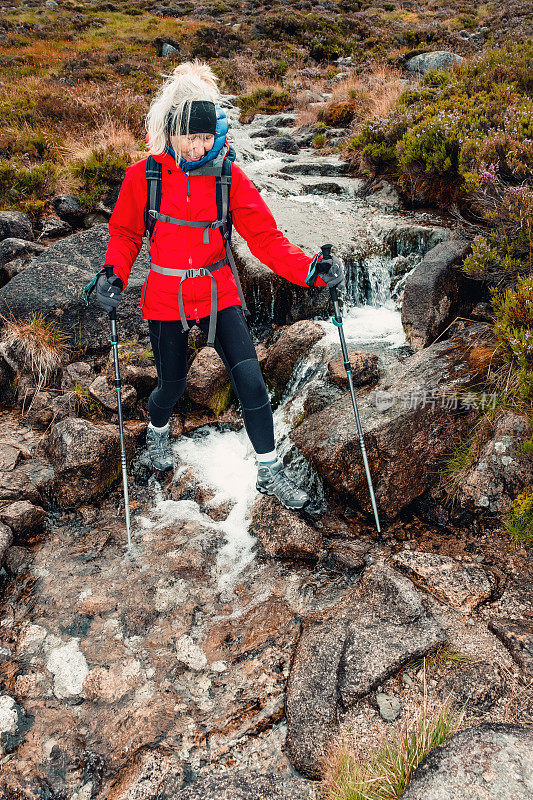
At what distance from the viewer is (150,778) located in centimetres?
279

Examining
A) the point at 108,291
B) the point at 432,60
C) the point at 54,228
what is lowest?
the point at 54,228

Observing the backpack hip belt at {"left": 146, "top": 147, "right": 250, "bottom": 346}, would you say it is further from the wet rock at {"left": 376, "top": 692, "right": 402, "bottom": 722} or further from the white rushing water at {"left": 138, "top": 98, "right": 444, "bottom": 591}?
the wet rock at {"left": 376, "top": 692, "right": 402, "bottom": 722}

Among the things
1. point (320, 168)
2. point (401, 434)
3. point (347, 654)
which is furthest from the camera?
point (320, 168)

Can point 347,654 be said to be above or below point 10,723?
above

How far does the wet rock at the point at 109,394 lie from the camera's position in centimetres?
600

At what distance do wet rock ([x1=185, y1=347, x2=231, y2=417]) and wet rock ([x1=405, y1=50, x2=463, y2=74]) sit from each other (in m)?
16.4

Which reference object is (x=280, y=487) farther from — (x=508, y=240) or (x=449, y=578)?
(x=508, y=240)

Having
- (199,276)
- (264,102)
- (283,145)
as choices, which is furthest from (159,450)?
(264,102)

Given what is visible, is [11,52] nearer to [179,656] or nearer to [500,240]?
[500,240]

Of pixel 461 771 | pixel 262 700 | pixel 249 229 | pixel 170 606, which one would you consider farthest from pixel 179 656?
pixel 249 229

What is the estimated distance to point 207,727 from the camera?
122 inches

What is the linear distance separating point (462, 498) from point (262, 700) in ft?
7.36

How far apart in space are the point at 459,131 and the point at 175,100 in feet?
19.4

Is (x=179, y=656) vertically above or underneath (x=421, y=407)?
underneath
